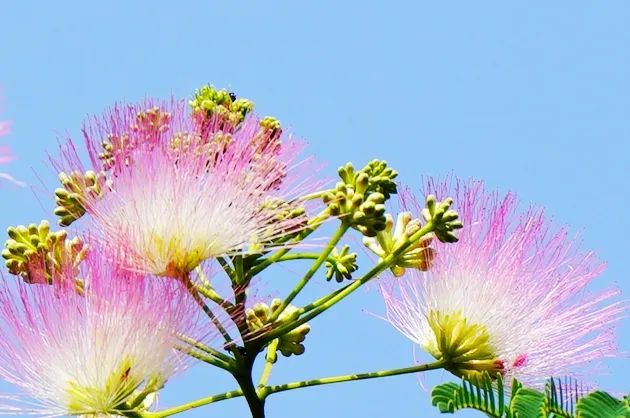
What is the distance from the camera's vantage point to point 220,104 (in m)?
3.48

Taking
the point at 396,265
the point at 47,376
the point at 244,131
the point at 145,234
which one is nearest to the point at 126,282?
the point at 145,234

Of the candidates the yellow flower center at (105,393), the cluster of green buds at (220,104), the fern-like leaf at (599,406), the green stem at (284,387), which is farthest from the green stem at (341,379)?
the cluster of green buds at (220,104)

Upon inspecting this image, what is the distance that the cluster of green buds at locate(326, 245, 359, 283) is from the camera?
337 cm

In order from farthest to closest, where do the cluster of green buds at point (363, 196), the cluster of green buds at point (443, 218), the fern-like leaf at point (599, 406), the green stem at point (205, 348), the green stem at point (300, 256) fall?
the green stem at point (300, 256)
the cluster of green buds at point (443, 218)
the cluster of green buds at point (363, 196)
the green stem at point (205, 348)
the fern-like leaf at point (599, 406)

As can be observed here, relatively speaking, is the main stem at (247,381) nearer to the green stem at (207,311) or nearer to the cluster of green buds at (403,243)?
the green stem at (207,311)

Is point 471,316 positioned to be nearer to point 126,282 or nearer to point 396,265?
point 396,265

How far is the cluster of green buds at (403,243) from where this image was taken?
322 centimetres

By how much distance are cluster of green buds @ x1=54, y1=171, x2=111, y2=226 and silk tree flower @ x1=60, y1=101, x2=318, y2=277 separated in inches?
0.5

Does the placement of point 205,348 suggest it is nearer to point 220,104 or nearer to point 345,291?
point 345,291

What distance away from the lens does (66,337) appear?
2949mm

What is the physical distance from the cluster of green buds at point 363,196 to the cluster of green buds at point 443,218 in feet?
0.38

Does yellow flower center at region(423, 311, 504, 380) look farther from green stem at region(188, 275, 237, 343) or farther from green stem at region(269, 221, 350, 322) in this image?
green stem at region(188, 275, 237, 343)

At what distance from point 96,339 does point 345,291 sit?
0.67 metres

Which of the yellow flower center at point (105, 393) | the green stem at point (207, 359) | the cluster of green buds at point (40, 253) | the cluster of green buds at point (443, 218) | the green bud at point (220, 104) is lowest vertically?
the yellow flower center at point (105, 393)
